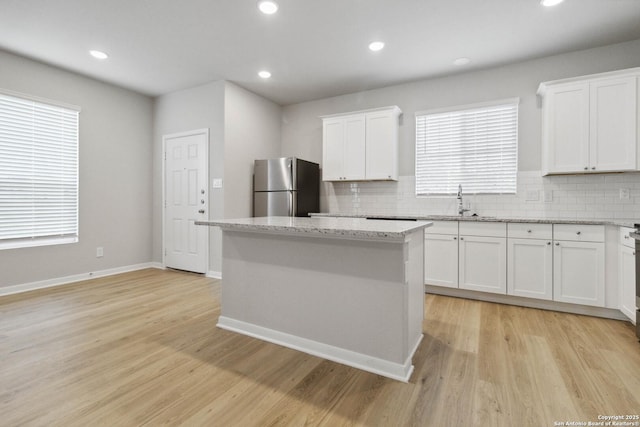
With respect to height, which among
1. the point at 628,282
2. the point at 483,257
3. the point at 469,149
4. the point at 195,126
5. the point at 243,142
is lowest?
the point at 628,282

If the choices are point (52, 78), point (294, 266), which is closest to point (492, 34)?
point (294, 266)

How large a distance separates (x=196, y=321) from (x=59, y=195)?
2817mm

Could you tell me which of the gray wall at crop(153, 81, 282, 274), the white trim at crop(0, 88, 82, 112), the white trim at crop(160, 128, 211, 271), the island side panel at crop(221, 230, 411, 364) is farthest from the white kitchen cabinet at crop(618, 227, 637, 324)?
the white trim at crop(0, 88, 82, 112)

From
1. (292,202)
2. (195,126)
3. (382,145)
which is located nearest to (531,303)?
→ (382,145)

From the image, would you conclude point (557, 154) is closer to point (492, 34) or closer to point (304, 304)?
point (492, 34)

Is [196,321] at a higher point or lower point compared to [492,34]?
lower

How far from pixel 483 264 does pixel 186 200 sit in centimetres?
402

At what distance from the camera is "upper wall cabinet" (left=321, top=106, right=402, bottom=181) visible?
4105mm

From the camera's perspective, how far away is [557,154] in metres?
3.21

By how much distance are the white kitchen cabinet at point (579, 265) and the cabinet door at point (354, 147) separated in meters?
2.32

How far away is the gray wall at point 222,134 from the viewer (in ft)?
13.9

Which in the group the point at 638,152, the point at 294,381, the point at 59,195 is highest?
the point at 638,152

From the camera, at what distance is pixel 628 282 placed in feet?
8.43

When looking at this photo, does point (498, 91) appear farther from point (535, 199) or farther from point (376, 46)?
point (376, 46)
